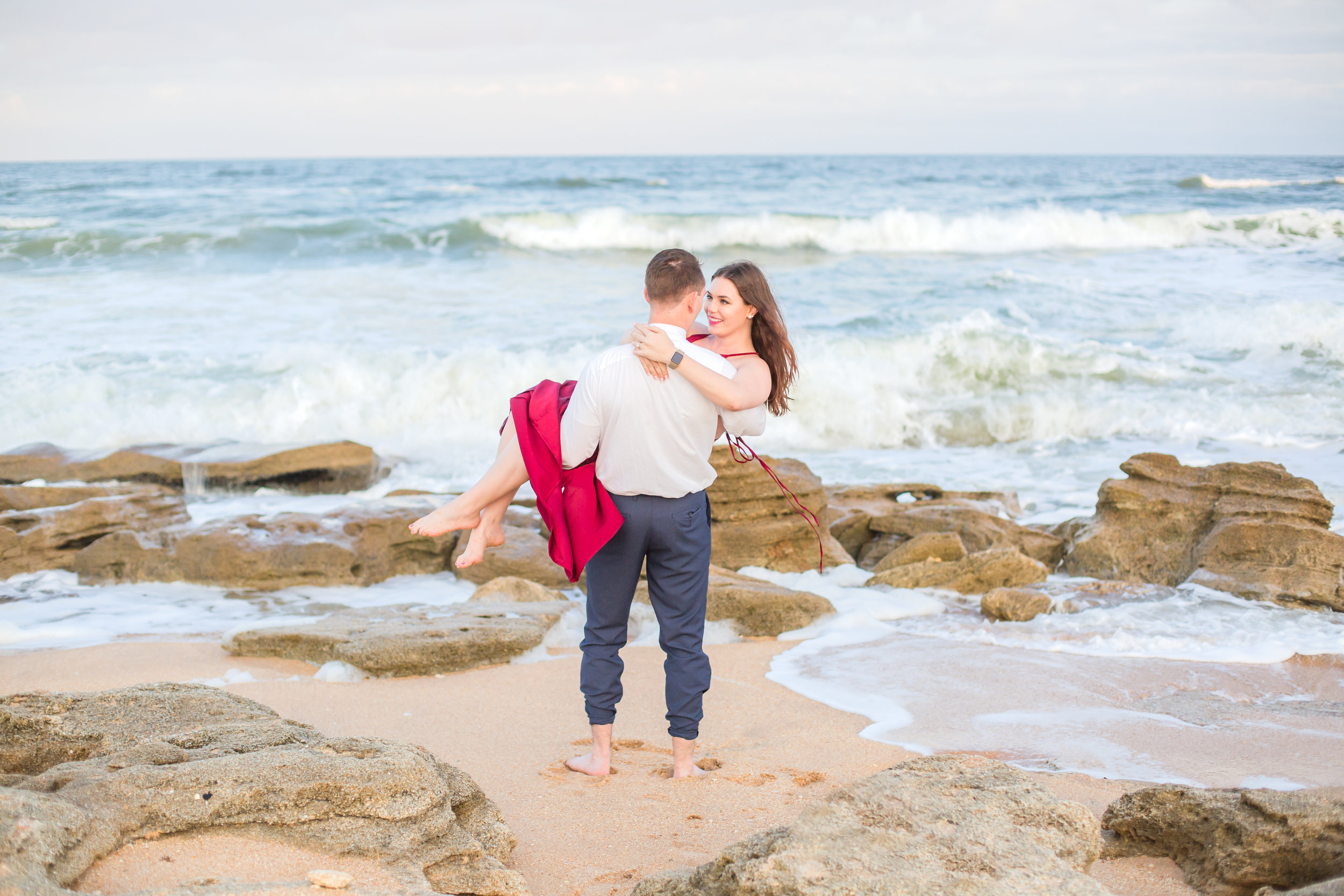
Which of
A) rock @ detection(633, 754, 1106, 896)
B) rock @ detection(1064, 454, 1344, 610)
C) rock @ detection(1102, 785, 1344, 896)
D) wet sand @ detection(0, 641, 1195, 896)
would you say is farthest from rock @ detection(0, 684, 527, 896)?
rock @ detection(1064, 454, 1344, 610)

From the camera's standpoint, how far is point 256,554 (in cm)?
616

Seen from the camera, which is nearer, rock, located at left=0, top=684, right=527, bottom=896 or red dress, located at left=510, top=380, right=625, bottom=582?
rock, located at left=0, top=684, right=527, bottom=896

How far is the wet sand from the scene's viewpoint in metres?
2.50

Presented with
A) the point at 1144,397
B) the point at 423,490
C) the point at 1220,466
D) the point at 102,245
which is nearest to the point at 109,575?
the point at 423,490

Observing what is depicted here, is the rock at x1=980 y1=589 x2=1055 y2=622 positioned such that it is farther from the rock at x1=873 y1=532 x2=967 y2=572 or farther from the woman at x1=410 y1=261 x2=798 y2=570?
the woman at x1=410 y1=261 x2=798 y2=570

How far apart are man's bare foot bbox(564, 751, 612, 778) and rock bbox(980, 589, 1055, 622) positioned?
289cm

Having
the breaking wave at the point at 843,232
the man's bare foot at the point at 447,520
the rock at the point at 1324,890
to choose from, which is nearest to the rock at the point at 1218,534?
the rock at the point at 1324,890

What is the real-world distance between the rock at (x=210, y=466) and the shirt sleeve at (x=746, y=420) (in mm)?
5685

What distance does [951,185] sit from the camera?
116 ft

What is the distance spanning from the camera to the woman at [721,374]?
9.95 ft

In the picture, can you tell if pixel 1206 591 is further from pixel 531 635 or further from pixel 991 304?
pixel 991 304

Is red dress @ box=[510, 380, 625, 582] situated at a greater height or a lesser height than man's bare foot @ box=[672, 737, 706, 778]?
greater

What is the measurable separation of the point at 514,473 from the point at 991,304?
14.2m

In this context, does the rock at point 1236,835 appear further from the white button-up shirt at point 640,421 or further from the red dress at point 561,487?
the red dress at point 561,487
